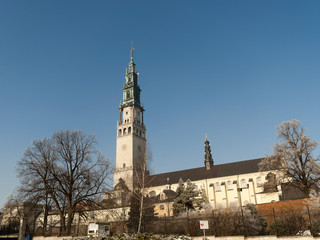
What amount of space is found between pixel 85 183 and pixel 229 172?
4346 cm

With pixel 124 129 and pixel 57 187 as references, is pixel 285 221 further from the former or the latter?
pixel 124 129

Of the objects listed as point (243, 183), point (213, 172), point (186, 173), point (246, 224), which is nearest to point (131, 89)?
point (186, 173)

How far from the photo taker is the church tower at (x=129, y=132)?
72.7 metres

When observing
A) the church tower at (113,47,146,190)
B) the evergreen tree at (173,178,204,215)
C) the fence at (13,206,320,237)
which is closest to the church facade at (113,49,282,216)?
the church tower at (113,47,146,190)

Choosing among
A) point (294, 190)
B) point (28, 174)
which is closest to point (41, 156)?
point (28, 174)

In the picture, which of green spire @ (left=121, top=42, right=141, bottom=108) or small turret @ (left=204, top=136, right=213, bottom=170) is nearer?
small turret @ (left=204, top=136, right=213, bottom=170)

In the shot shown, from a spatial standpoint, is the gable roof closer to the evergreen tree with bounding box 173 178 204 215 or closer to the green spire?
the evergreen tree with bounding box 173 178 204 215

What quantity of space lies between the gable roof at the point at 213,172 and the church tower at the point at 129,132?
8.80 meters

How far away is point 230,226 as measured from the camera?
22.3 meters

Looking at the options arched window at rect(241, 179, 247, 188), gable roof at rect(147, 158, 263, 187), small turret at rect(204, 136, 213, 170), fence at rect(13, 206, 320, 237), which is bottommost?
fence at rect(13, 206, 320, 237)

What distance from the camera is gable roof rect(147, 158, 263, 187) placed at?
6438 centimetres

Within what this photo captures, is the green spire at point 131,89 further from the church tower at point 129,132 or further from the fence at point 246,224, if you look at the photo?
the fence at point 246,224

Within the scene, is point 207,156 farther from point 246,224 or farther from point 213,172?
point 246,224

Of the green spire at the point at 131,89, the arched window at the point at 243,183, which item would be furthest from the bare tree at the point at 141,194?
the green spire at the point at 131,89
